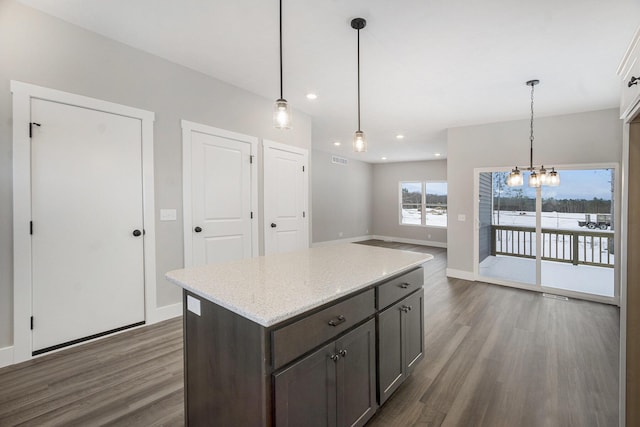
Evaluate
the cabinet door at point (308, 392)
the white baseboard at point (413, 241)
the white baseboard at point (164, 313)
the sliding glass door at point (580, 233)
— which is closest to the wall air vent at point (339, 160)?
the white baseboard at point (413, 241)

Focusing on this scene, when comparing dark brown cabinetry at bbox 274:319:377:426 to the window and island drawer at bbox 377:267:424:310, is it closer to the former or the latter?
island drawer at bbox 377:267:424:310

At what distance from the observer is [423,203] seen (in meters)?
9.33

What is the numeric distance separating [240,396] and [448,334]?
2.53m

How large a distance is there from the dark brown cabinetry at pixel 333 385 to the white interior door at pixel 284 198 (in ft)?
8.68

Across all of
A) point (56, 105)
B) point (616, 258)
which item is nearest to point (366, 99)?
point (56, 105)

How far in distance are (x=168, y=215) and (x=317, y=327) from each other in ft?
8.25

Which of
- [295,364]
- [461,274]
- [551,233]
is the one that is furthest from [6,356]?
[551,233]

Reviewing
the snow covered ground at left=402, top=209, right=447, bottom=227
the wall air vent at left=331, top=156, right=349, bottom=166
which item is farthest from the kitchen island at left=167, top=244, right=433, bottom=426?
the snow covered ground at left=402, top=209, right=447, bottom=227

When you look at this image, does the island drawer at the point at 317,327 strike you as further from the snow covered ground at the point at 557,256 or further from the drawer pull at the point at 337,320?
the snow covered ground at the point at 557,256

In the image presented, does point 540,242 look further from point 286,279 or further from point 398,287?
point 286,279

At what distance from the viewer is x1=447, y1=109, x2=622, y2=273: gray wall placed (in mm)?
4184

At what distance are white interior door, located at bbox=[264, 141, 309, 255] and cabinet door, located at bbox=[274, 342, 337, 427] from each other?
9.21 feet

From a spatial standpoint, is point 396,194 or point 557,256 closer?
point 557,256

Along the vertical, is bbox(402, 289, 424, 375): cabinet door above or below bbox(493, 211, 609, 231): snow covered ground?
below
